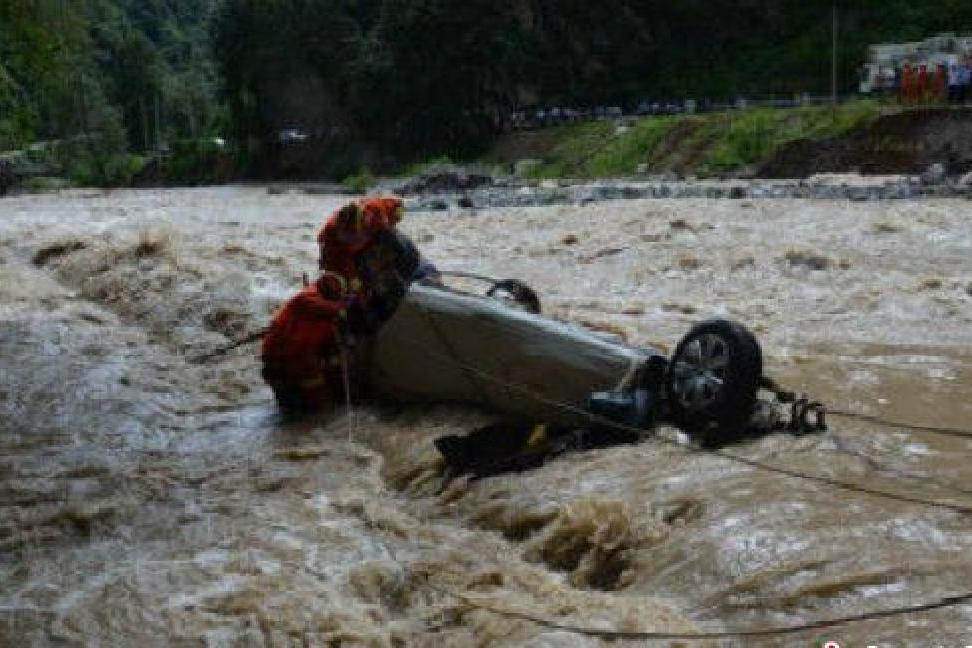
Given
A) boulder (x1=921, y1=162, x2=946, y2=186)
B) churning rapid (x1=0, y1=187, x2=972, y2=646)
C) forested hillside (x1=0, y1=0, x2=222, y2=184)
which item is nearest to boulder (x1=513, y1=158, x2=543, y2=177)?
forested hillside (x1=0, y1=0, x2=222, y2=184)

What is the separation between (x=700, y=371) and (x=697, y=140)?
88.0 feet

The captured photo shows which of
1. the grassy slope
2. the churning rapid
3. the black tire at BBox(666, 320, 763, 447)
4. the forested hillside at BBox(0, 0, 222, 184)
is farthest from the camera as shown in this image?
the grassy slope

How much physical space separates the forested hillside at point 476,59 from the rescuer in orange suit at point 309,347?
3739 cm

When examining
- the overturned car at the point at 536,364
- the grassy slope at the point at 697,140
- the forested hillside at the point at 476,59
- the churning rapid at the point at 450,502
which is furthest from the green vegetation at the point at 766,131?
the overturned car at the point at 536,364

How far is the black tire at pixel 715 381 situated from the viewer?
19.2 feet

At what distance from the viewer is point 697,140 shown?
31875 mm

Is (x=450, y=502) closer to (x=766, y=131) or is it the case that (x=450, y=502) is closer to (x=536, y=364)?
(x=536, y=364)

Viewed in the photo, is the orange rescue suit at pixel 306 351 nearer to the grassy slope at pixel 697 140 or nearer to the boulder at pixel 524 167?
the grassy slope at pixel 697 140

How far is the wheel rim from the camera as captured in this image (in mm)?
5973

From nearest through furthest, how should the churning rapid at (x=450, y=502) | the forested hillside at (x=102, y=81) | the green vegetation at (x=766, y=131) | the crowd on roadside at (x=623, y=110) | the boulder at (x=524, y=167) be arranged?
the churning rapid at (x=450, y=502)
the forested hillside at (x=102, y=81)
the green vegetation at (x=766, y=131)
the boulder at (x=524, y=167)
the crowd on roadside at (x=623, y=110)

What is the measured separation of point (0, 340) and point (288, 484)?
6.23m

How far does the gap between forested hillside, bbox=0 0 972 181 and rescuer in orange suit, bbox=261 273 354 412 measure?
37.4 metres

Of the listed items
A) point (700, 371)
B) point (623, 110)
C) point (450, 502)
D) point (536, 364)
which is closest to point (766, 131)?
point (623, 110)

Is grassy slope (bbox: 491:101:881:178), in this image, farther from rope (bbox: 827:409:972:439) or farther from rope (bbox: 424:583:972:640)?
rope (bbox: 424:583:972:640)
